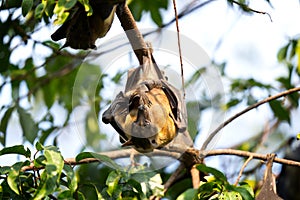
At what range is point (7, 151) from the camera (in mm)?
1898

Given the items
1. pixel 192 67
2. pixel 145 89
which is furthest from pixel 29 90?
pixel 145 89

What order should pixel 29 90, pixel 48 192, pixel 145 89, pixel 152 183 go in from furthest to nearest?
pixel 29 90 → pixel 152 183 → pixel 145 89 → pixel 48 192

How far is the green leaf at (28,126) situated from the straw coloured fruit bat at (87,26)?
121cm

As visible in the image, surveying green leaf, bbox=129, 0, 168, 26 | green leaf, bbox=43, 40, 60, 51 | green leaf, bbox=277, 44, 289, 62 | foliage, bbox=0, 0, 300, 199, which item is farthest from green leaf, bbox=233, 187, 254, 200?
green leaf, bbox=277, 44, 289, 62

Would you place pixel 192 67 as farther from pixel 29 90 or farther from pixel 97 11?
pixel 29 90

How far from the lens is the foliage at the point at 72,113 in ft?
5.92

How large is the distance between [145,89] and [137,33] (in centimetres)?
16

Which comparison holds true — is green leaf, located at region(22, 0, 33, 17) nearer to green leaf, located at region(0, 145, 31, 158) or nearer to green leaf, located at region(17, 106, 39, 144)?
green leaf, located at region(0, 145, 31, 158)

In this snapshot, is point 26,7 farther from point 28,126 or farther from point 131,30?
point 28,126

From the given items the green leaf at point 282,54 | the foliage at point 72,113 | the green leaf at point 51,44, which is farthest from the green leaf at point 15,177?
the green leaf at point 282,54

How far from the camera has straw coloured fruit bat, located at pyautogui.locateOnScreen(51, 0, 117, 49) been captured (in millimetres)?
1812

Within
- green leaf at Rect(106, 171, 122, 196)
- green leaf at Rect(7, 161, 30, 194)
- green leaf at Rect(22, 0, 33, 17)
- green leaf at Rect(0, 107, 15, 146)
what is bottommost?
green leaf at Rect(106, 171, 122, 196)

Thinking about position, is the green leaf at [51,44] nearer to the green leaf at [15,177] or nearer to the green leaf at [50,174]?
the green leaf at [15,177]

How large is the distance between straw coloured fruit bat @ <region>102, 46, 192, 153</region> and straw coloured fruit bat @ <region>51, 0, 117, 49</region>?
0.17 metres
